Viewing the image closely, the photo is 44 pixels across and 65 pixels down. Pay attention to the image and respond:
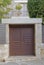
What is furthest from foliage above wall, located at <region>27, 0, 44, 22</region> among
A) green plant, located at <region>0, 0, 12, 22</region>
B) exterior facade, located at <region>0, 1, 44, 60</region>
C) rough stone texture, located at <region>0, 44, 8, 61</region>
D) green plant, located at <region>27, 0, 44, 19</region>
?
rough stone texture, located at <region>0, 44, 8, 61</region>

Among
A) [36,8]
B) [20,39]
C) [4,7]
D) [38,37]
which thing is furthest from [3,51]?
[4,7]

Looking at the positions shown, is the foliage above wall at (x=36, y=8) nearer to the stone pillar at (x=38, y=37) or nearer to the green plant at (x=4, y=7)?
the green plant at (x=4, y=7)

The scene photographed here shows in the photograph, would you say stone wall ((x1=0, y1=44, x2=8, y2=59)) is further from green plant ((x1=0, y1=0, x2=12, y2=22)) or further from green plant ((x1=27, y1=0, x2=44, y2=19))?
green plant ((x1=0, y1=0, x2=12, y2=22))

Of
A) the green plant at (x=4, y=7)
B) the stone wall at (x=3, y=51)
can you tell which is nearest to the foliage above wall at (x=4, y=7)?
the green plant at (x=4, y=7)

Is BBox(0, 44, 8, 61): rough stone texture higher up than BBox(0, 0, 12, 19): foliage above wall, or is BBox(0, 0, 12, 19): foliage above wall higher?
BBox(0, 0, 12, 19): foliage above wall

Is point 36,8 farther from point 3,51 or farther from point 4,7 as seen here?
point 3,51

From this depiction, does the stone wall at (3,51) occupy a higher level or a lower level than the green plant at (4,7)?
lower

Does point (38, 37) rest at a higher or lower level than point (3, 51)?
higher

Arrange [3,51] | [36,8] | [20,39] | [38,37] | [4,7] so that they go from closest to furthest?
[3,51] → [38,37] → [20,39] → [36,8] → [4,7]

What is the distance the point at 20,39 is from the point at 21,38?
87 mm

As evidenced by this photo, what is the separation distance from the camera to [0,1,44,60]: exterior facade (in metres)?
10.8

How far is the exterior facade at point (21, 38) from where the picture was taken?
10.8 metres

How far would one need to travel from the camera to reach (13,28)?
1129 centimetres

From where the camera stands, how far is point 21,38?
11.3 metres
